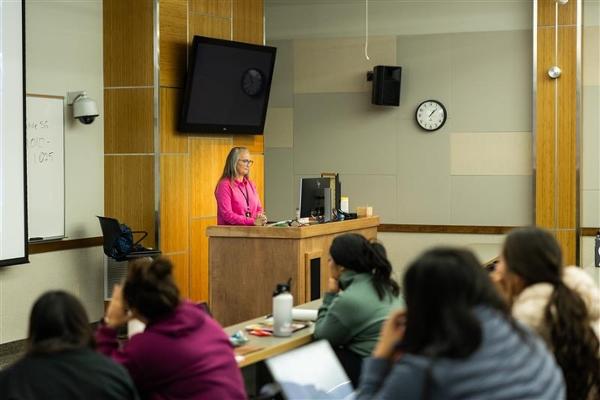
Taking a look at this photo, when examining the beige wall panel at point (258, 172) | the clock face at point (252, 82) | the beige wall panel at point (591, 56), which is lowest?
the beige wall panel at point (258, 172)

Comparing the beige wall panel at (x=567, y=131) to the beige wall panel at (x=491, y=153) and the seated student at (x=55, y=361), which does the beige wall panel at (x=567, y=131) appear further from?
the seated student at (x=55, y=361)

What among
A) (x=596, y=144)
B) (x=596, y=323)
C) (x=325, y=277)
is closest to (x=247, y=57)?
(x=325, y=277)

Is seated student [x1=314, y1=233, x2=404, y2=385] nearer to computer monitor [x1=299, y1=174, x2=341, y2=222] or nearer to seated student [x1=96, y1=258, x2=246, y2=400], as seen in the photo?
seated student [x1=96, y1=258, x2=246, y2=400]

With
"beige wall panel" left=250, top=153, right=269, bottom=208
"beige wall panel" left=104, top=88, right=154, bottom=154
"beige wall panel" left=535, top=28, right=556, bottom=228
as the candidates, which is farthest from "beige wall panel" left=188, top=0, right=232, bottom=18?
"beige wall panel" left=535, top=28, right=556, bottom=228

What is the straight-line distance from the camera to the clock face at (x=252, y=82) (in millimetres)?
9305

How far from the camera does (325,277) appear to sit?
7504 mm

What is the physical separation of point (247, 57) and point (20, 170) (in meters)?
2.91

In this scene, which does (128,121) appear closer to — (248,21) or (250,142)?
(250,142)

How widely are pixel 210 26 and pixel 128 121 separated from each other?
1.32 meters

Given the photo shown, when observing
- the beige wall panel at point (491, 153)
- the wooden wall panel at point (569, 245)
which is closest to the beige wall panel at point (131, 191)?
the beige wall panel at point (491, 153)

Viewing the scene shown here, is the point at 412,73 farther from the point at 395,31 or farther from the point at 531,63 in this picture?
the point at 531,63

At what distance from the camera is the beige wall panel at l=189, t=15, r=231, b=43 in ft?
29.3

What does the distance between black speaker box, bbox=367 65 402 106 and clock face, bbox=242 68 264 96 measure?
6.06 feet

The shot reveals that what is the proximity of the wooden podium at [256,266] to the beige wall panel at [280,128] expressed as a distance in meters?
4.25
